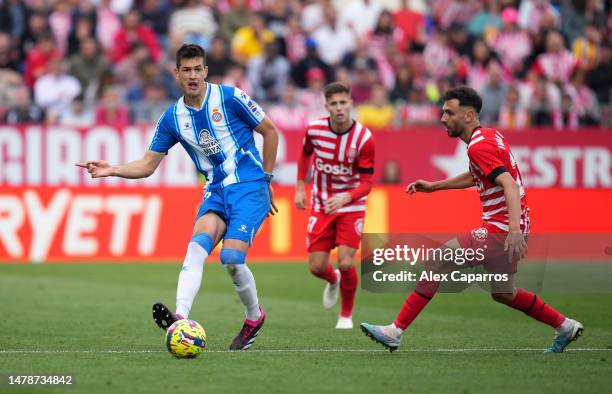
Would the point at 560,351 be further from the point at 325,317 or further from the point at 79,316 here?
the point at 79,316

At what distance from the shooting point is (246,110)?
991 centimetres

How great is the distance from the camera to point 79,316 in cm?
1279

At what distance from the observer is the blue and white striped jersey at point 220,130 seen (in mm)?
9836

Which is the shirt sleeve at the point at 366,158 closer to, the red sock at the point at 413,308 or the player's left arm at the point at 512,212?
the red sock at the point at 413,308

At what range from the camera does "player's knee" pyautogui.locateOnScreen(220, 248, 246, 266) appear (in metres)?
9.59

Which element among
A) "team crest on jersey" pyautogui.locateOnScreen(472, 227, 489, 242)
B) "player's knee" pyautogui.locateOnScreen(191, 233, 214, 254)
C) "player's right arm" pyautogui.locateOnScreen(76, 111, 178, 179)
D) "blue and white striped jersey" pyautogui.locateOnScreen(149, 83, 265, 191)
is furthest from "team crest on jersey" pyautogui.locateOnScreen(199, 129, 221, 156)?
"team crest on jersey" pyautogui.locateOnScreen(472, 227, 489, 242)

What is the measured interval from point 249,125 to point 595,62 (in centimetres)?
1657

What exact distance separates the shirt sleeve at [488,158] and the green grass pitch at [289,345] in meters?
1.42

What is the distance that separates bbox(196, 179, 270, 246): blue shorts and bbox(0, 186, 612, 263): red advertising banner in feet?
33.8

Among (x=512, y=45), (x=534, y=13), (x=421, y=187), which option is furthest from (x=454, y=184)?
(x=534, y=13)

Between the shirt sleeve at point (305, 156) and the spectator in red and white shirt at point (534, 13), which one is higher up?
the spectator in red and white shirt at point (534, 13)

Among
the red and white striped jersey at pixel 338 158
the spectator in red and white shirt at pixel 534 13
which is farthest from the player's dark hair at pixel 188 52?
the spectator in red and white shirt at pixel 534 13

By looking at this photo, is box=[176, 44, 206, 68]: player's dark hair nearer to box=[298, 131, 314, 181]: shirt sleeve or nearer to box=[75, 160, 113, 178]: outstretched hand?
box=[75, 160, 113, 178]: outstretched hand

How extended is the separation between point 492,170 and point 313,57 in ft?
50.8
